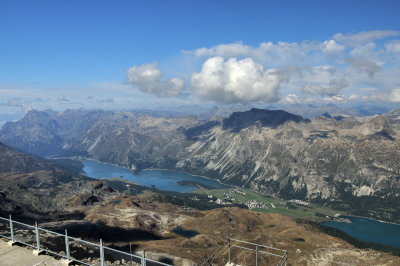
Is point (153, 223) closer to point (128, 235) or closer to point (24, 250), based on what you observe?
point (128, 235)

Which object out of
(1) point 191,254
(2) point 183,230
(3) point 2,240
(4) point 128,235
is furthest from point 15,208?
(3) point 2,240

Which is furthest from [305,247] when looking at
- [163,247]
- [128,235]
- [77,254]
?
[77,254]

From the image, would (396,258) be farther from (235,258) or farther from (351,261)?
(235,258)

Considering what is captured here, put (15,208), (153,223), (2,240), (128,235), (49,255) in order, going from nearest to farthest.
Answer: (49,255) < (2,240) < (128,235) < (15,208) < (153,223)

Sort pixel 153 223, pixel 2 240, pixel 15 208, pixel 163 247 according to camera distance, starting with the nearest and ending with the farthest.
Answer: pixel 2 240, pixel 163 247, pixel 15 208, pixel 153 223

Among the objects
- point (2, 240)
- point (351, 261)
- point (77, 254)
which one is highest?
point (2, 240)

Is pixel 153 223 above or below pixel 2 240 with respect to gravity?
below

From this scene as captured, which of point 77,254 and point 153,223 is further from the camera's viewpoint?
point 153,223

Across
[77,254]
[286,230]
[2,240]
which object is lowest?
[286,230]

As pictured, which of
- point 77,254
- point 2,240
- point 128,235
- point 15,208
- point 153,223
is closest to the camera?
point 2,240
